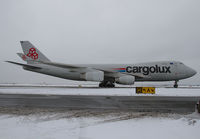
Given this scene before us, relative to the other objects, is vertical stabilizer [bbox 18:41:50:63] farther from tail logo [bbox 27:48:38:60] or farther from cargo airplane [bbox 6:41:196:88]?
cargo airplane [bbox 6:41:196:88]

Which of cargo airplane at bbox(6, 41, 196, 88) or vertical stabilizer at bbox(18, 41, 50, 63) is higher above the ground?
vertical stabilizer at bbox(18, 41, 50, 63)

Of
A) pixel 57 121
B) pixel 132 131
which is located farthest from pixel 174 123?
pixel 57 121

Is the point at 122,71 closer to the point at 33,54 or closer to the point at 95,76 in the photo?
the point at 95,76

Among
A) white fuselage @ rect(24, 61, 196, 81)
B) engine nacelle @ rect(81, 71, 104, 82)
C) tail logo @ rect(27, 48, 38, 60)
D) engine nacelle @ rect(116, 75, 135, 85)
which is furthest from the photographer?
tail logo @ rect(27, 48, 38, 60)

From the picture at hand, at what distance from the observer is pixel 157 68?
24.1m

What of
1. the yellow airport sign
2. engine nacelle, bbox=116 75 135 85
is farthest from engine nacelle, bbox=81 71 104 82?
the yellow airport sign

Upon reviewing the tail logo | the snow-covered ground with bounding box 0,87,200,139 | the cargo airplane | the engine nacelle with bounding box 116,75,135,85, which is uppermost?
the tail logo

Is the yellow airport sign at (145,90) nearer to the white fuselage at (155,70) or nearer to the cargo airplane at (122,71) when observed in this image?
the cargo airplane at (122,71)

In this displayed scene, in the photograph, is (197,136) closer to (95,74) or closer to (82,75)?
(95,74)

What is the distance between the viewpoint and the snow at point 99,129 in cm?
397

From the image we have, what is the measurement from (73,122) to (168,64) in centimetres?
2301

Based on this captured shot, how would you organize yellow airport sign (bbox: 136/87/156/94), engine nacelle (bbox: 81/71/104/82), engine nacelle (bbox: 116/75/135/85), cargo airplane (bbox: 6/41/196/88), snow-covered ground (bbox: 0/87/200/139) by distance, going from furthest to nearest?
cargo airplane (bbox: 6/41/196/88) → engine nacelle (bbox: 81/71/104/82) → engine nacelle (bbox: 116/75/135/85) → yellow airport sign (bbox: 136/87/156/94) → snow-covered ground (bbox: 0/87/200/139)

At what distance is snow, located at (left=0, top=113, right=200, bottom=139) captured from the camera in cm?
397

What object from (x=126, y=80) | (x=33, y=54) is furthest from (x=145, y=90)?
(x=33, y=54)
